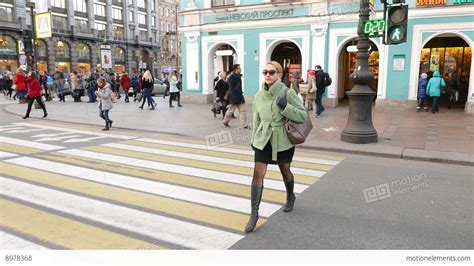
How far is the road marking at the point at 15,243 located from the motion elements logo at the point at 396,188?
13.2 ft

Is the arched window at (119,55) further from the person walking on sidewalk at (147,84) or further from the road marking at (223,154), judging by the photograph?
→ the road marking at (223,154)

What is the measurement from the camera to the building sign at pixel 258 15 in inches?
715

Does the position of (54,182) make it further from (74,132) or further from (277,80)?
(74,132)

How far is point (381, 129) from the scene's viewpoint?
11.1 metres

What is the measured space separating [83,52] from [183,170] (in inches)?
2392

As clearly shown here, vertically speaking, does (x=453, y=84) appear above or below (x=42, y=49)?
below

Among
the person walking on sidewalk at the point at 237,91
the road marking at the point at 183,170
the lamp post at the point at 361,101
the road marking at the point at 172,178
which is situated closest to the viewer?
the road marking at the point at 172,178

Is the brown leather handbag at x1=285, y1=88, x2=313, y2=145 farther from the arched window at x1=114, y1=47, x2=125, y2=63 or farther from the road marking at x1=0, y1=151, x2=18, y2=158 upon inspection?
the arched window at x1=114, y1=47, x2=125, y2=63

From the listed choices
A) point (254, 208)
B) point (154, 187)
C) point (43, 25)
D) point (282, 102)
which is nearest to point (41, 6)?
point (43, 25)

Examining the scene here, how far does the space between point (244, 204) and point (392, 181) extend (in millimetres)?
2694

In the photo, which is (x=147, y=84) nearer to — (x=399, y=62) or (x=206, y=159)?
(x=206, y=159)

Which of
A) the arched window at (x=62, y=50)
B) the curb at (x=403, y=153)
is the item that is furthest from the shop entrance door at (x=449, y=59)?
the arched window at (x=62, y=50)

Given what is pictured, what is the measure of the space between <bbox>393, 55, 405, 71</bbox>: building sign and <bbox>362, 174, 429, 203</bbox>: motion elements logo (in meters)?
11.2

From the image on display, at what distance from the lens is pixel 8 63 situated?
48.9m
